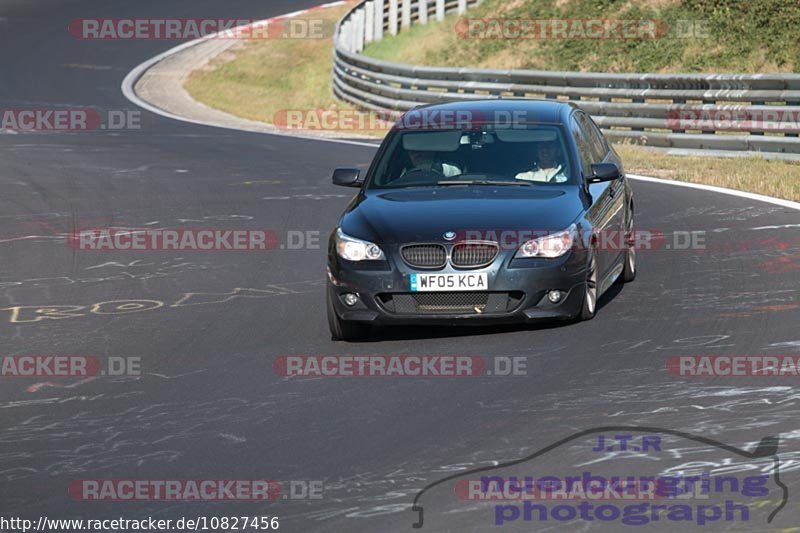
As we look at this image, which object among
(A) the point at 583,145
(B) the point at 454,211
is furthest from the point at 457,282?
(A) the point at 583,145

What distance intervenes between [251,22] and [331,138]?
22.8 m

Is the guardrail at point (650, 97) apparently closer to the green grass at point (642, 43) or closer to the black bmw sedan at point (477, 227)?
the green grass at point (642, 43)

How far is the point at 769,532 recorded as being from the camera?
20.1 feet

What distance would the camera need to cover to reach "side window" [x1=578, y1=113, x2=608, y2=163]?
12555mm

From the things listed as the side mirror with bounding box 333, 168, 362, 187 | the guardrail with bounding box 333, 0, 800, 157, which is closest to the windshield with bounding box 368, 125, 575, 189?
the side mirror with bounding box 333, 168, 362, 187

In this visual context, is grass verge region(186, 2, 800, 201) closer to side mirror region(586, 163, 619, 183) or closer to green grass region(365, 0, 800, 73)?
green grass region(365, 0, 800, 73)

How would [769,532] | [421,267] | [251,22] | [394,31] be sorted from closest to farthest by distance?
[769,532], [421,267], [394,31], [251,22]

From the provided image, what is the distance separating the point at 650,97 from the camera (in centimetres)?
2342

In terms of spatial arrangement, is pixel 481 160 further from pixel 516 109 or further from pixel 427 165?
pixel 516 109

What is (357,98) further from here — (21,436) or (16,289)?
(21,436)

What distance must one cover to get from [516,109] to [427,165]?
999 mm

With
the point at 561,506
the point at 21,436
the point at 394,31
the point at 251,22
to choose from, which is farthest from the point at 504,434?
the point at 251,22

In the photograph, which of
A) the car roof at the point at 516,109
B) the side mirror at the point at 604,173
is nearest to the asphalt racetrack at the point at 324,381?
the side mirror at the point at 604,173

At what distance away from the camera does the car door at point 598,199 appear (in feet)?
36.9
